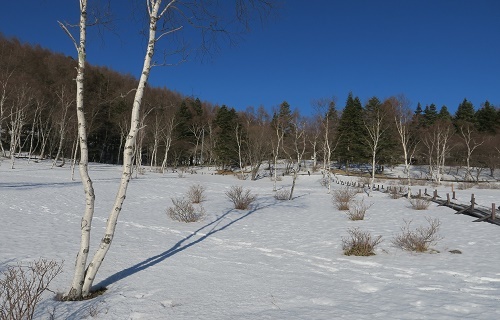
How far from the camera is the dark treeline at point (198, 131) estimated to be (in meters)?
40.7

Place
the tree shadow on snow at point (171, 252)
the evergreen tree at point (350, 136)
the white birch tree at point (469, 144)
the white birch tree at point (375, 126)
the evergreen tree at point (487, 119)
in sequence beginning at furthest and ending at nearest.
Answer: the evergreen tree at point (487, 119) < the evergreen tree at point (350, 136) < the white birch tree at point (469, 144) < the white birch tree at point (375, 126) < the tree shadow on snow at point (171, 252)

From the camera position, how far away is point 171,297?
16.8ft

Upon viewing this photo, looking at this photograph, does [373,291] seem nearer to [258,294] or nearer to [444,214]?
[258,294]

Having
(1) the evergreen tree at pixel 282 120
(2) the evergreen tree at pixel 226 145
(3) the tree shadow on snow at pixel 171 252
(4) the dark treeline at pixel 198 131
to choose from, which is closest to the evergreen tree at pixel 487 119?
(4) the dark treeline at pixel 198 131

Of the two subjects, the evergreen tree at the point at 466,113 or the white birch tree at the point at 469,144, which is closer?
the white birch tree at the point at 469,144

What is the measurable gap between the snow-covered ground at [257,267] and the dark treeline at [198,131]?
22.8 metres

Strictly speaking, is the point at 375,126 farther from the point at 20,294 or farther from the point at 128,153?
the point at 20,294

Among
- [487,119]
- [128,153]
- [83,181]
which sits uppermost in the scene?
[487,119]

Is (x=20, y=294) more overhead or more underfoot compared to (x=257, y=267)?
more overhead

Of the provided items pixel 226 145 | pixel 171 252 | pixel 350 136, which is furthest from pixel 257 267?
pixel 350 136

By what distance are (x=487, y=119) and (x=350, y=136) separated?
1254 inches

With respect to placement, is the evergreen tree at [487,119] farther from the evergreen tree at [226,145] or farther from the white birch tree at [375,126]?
the evergreen tree at [226,145]

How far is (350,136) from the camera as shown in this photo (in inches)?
2052

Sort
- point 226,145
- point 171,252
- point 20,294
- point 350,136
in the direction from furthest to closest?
point 226,145 → point 350,136 → point 171,252 → point 20,294
